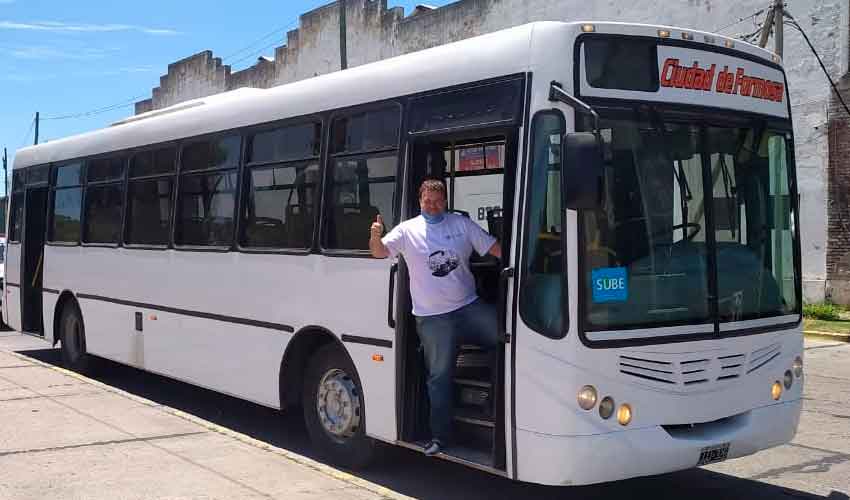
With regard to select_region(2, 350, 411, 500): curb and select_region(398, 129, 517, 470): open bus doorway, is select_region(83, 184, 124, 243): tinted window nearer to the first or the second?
select_region(2, 350, 411, 500): curb

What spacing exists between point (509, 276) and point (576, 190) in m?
0.71

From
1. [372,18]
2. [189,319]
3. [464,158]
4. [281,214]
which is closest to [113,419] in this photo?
[189,319]

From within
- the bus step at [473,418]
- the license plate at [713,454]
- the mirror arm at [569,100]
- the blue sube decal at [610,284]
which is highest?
the mirror arm at [569,100]

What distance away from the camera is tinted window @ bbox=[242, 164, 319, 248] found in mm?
7707

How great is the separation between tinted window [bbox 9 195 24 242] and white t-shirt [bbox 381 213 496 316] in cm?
934

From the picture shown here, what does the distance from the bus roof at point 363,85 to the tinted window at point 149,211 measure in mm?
467

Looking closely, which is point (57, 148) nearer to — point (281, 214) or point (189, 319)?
point (189, 319)

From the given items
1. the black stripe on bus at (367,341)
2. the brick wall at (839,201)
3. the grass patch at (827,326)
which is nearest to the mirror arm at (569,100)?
the black stripe on bus at (367,341)

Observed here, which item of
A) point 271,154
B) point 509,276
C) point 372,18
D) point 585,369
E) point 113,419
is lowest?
point 113,419

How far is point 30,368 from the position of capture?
1234cm

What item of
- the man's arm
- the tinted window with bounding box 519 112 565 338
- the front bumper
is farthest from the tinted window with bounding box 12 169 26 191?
the front bumper

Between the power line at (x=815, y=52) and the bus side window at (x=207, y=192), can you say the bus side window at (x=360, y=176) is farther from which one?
the power line at (x=815, y=52)

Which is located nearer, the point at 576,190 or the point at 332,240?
the point at 576,190

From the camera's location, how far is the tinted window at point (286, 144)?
7727 mm
